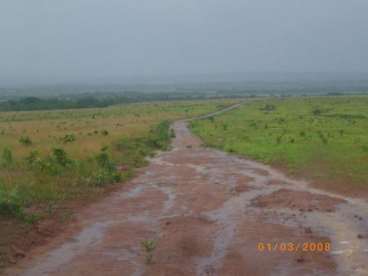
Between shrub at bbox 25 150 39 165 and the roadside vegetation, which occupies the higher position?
shrub at bbox 25 150 39 165

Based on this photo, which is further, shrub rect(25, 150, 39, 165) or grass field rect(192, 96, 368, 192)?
shrub rect(25, 150, 39, 165)

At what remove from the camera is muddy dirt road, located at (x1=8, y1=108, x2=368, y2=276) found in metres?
12.2

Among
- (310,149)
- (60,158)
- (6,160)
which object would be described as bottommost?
(310,149)

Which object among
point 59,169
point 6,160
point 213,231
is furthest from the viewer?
point 6,160

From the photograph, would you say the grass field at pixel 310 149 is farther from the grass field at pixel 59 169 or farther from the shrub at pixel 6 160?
the shrub at pixel 6 160

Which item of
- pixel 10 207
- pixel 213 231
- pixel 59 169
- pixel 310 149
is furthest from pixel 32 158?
pixel 310 149

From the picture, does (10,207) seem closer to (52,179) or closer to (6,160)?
(52,179)

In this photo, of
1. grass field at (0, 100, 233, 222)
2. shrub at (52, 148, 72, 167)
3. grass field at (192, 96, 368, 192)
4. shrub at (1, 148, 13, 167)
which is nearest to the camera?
grass field at (0, 100, 233, 222)

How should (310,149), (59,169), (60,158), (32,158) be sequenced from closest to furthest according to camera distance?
(59,169) < (60,158) < (32,158) < (310,149)

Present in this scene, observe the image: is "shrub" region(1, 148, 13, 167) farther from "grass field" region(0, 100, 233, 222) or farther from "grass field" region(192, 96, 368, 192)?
"grass field" region(192, 96, 368, 192)

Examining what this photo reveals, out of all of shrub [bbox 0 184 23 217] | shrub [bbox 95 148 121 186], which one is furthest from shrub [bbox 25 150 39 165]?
shrub [bbox 0 184 23 217]

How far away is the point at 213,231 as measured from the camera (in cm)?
1537

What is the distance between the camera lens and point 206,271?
11883 millimetres

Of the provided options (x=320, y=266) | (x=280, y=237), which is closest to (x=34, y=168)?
(x=280, y=237)
